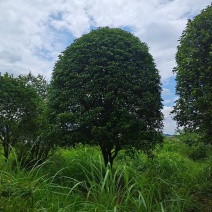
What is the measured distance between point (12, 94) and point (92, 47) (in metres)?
3.48

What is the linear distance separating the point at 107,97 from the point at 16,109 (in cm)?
405

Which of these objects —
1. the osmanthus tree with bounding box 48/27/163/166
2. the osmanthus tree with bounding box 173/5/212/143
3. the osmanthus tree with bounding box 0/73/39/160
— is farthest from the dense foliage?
the osmanthus tree with bounding box 173/5/212/143

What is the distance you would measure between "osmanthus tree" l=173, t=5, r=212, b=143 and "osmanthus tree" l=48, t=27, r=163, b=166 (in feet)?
2.57

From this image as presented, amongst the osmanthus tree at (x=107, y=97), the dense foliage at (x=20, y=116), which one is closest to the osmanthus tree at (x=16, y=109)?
the dense foliage at (x=20, y=116)

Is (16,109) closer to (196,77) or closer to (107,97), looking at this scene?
(107,97)

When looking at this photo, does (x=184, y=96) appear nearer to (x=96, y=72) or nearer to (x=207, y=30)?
(x=207, y=30)

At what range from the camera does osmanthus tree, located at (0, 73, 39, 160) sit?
9828 mm

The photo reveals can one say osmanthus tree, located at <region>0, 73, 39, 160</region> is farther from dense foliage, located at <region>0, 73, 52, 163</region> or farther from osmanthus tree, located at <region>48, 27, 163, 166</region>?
osmanthus tree, located at <region>48, 27, 163, 166</region>

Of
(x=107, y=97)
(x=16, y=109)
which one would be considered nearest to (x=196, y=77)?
(x=107, y=97)

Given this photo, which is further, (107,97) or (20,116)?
(20,116)

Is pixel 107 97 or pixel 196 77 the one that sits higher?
pixel 196 77

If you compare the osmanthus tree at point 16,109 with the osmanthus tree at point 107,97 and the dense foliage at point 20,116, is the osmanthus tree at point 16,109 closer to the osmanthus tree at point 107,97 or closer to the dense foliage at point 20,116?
the dense foliage at point 20,116

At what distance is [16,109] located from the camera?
997 cm

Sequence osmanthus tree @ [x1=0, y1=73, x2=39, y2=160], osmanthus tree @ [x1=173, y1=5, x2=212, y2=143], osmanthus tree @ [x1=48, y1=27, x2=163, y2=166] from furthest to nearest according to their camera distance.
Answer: osmanthus tree @ [x1=0, y1=73, x2=39, y2=160] → osmanthus tree @ [x1=48, y1=27, x2=163, y2=166] → osmanthus tree @ [x1=173, y1=5, x2=212, y2=143]
